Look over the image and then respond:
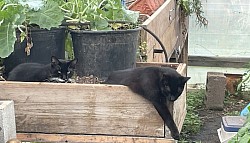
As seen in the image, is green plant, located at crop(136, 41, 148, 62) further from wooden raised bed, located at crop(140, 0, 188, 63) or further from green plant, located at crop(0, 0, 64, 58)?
green plant, located at crop(0, 0, 64, 58)

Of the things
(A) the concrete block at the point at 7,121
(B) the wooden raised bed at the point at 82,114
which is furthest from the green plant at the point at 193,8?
(A) the concrete block at the point at 7,121

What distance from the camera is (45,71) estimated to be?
1.91 meters

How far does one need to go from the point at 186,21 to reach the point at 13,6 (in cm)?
404

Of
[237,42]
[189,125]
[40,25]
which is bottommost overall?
[189,125]

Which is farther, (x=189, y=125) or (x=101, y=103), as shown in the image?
(x=189, y=125)

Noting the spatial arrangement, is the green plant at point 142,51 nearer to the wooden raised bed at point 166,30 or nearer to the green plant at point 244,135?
the wooden raised bed at point 166,30

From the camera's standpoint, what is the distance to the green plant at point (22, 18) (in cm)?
170

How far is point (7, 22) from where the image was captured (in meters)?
1.72

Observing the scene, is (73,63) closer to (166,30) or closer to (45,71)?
(45,71)

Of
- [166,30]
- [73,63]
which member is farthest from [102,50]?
[166,30]

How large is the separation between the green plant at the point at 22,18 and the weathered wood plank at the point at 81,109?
188mm

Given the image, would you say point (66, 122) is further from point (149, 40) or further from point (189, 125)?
point (189, 125)

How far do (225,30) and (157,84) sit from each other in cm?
405

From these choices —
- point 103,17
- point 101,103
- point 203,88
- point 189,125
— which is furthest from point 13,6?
point 203,88
